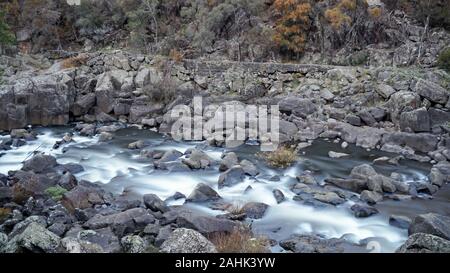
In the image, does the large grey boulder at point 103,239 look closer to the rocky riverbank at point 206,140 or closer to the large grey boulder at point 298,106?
the rocky riverbank at point 206,140

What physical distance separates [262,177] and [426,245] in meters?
6.89

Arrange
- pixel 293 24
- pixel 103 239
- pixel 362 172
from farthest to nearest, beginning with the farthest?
pixel 293 24 < pixel 362 172 < pixel 103 239

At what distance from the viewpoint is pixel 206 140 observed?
18.5 m

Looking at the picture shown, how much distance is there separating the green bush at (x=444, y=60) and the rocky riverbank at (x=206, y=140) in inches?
29.3

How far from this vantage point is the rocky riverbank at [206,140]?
30.8 feet

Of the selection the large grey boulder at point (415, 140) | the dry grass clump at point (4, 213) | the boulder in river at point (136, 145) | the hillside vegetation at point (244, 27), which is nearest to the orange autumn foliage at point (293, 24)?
the hillside vegetation at point (244, 27)

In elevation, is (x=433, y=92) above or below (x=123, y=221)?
above

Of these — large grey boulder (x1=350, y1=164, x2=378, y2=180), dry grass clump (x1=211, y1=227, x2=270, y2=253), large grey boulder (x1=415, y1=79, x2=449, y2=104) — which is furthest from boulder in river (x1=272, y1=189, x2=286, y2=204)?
large grey boulder (x1=415, y1=79, x2=449, y2=104)

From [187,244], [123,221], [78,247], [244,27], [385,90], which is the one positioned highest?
[244,27]

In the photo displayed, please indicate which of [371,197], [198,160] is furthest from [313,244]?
[198,160]

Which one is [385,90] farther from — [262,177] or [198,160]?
[198,160]

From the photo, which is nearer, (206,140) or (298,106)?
(206,140)
